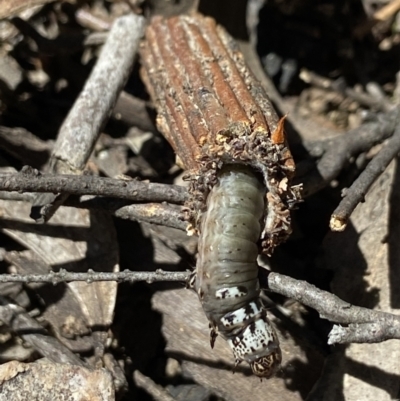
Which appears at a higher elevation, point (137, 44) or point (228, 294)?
point (137, 44)

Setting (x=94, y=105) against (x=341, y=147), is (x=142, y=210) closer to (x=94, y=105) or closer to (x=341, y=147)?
(x=94, y=105)

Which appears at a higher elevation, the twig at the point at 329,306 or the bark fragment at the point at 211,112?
the bark fragment at the point at 211,112

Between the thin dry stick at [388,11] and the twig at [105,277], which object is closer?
the twig at [105,277]

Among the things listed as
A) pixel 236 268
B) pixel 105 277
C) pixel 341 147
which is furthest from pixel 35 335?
pixel 341 147

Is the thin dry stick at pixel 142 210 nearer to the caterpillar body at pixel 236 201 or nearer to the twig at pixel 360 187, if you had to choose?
the caterpillar body at pixel 236 201

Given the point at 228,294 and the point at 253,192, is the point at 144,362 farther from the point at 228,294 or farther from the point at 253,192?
the point at 253,192

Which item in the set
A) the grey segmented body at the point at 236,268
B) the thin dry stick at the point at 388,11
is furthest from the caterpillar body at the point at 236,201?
the thin dry stick at the point at 388,11

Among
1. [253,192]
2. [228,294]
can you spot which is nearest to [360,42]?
[253,192]
